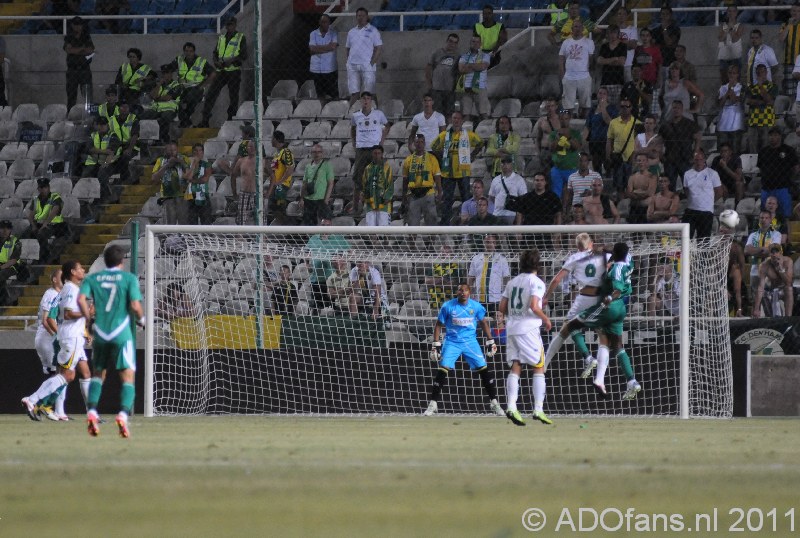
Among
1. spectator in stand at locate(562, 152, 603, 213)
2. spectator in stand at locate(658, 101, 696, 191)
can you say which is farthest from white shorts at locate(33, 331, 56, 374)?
spectator in stand at locate(658, 101, 696, 191)

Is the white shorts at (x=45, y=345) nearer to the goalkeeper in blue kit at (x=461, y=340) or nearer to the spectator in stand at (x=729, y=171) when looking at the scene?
the goalkeeper in blue kit at (x=461, y=340)

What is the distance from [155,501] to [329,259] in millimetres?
10771

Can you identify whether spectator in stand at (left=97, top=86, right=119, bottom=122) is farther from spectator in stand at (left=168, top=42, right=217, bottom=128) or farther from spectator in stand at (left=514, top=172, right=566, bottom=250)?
spectator in stand at (left=514, top=172, right=566, bottom=250)

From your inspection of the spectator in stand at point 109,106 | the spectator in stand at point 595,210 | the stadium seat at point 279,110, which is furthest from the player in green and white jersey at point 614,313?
the spectator in stand at point 109,106

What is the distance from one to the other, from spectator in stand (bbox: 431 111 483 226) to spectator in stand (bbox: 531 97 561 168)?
0.98m

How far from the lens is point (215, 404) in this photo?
1766cm

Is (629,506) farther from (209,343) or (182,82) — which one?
(182,82)

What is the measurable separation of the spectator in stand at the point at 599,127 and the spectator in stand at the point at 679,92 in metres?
0.92

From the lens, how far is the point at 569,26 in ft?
71.5

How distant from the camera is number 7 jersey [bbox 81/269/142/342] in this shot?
11.7 m

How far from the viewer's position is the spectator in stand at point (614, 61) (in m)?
21.1

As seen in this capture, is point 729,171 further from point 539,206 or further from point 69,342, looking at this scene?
point 69,342

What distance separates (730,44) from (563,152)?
3.73 m

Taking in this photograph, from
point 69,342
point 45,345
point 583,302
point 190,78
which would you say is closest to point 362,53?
point 190,78
